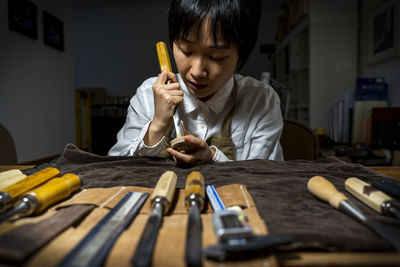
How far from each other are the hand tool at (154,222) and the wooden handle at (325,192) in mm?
215

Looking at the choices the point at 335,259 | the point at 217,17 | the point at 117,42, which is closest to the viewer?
the point at 335,259

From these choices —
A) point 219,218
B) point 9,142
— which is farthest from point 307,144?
point 9,142

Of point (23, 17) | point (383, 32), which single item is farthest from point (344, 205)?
point (23, 17)

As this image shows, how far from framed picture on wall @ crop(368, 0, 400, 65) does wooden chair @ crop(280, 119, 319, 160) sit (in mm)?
1238

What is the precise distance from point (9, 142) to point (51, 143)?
2.80m

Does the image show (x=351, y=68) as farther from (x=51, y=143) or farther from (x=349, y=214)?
(x=51, y=143)

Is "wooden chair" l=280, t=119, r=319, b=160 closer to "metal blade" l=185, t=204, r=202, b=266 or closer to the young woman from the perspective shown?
the young woman

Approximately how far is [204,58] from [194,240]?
55 centimetres

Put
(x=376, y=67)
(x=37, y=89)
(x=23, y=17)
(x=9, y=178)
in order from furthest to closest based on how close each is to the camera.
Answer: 1. (x=37, y=89)
2. (x=23, y=17)
3. (x=376, y=67)
4. (x=9, y=178)

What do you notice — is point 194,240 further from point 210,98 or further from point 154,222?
Result: point 210,98

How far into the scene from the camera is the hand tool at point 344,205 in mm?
301

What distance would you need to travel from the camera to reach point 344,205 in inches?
15.2

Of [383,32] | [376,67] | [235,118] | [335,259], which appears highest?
[383,32]

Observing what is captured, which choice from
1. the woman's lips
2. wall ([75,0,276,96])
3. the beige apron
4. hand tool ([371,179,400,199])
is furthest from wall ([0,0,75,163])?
hand tool ([371,179,400,199])
